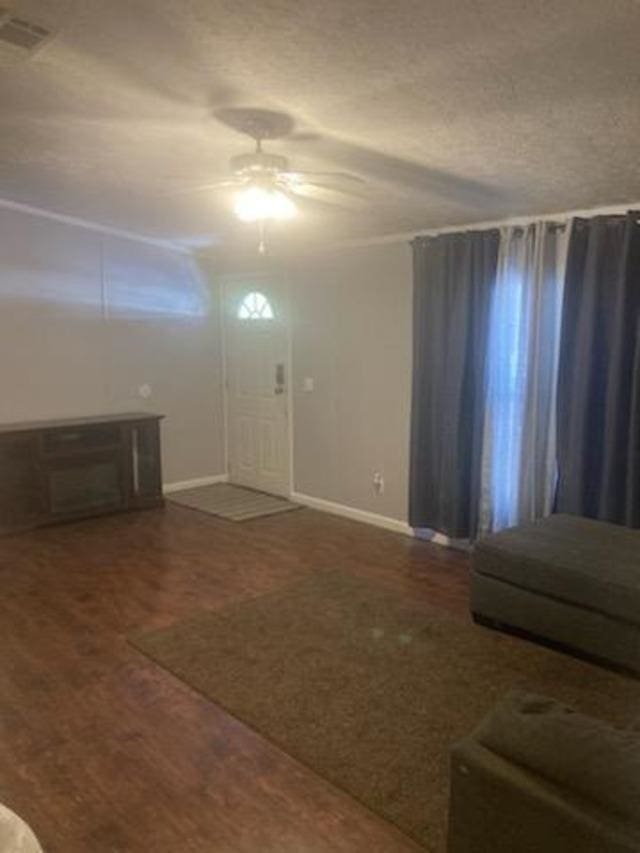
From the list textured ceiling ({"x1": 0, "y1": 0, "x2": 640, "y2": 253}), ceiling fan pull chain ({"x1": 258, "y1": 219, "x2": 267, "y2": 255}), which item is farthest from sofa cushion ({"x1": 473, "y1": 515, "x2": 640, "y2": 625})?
ceiling fan pull chain ({"x1": 258, "y1": 219, "x2": 267, "y2": 255})

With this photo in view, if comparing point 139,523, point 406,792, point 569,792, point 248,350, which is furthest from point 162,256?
point 569,792

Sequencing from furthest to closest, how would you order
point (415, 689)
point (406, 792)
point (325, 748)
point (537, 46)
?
point (415, 689)
point (325, 748)
point (406, 792)
point (537, 46)

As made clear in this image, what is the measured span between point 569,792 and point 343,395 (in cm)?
409

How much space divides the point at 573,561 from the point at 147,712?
1999mm

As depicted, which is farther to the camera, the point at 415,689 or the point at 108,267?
the point at 108,267

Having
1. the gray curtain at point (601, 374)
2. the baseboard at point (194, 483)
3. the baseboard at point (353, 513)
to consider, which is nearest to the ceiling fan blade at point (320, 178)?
the gray curtain at point (601, 374)

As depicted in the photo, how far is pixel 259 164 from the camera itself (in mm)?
2801

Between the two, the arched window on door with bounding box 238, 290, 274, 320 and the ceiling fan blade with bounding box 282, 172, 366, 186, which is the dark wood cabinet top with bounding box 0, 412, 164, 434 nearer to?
the arched window on door with bounding box 238, 290, 274, 320

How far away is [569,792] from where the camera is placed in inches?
58.6

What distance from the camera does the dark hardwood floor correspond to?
205cm

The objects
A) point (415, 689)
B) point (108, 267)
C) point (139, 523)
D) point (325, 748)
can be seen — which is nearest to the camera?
point (325, 748)

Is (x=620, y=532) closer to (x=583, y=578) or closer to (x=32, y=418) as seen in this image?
(x=583, y=578)

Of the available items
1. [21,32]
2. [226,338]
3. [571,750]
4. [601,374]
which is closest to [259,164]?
[21,32]

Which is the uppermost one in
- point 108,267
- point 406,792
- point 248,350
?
point 108,267
